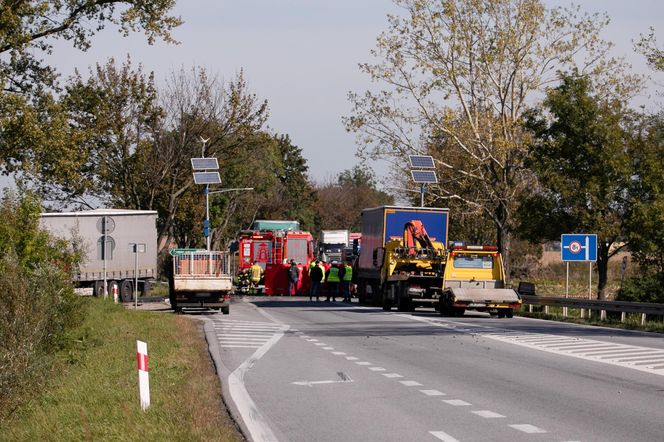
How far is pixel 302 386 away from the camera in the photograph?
1546cm

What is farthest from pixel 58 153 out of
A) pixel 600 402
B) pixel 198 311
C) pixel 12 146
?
pixel 600 402

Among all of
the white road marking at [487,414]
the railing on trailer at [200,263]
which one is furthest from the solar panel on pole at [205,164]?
the white road marking at [487,414]

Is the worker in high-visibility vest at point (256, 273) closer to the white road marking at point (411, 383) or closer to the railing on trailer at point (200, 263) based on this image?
the railing on trailer at point (200, 263)

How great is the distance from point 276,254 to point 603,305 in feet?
79.1

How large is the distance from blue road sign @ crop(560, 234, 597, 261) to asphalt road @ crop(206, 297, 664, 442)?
628 cm

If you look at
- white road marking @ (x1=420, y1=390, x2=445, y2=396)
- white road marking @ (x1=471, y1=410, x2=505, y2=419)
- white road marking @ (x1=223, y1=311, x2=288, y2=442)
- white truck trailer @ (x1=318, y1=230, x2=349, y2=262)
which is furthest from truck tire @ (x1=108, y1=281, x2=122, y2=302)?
white road marking @ (x1=471, y1=410, x2=505, y2=419)

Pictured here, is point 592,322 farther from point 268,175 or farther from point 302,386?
point 268,175

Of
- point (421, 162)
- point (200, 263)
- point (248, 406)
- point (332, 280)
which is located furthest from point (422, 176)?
point (248, 406)

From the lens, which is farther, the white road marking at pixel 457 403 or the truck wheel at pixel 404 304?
the truck wheel at pixel 404 304

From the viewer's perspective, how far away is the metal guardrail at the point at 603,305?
99.6 feet

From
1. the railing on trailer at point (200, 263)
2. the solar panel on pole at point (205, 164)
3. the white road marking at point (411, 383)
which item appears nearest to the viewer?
the white road marking at point (411, 383)

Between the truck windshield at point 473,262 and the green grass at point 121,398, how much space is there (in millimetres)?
15402

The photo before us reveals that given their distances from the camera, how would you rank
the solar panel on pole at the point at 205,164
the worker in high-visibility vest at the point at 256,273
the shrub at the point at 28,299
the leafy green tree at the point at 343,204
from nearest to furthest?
the shrub at the point at 28,299 < the worker in high-visibility vest at the point at 256,273 < the solar panel on pole at the point at 205,164 < the leafy green tree at the point at 343,204

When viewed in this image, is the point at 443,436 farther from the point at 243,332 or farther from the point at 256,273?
the point at 256,273
